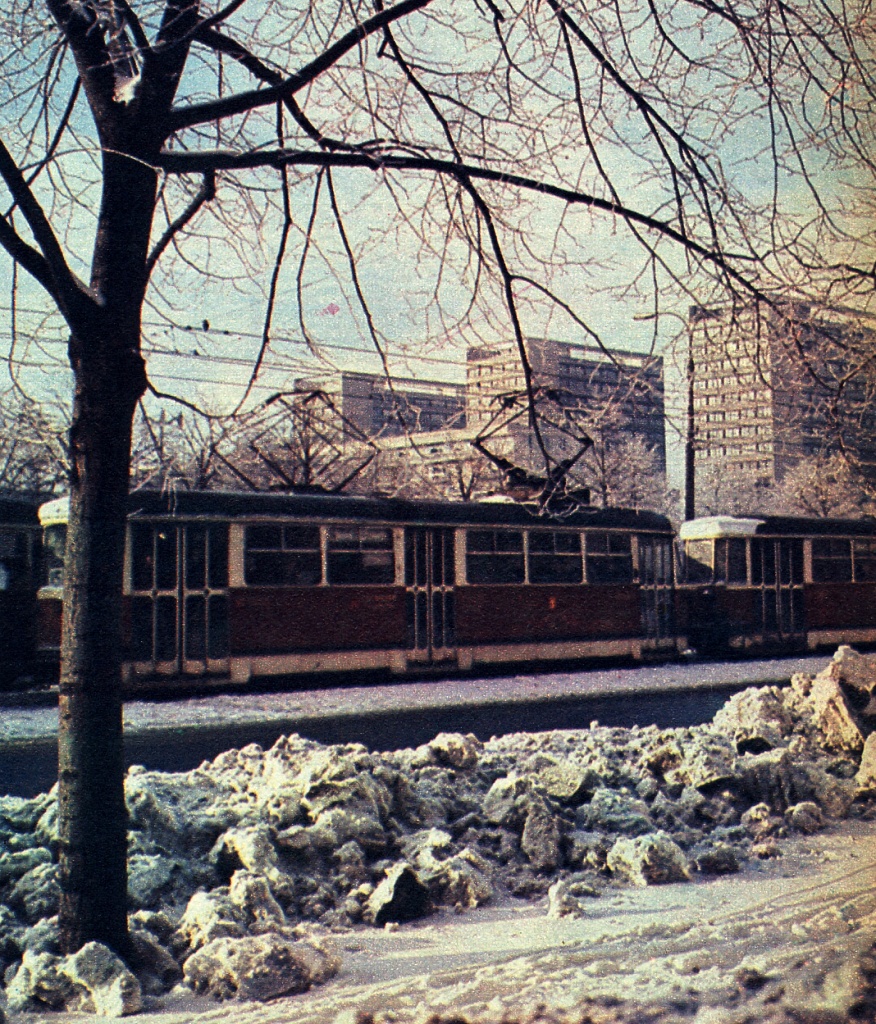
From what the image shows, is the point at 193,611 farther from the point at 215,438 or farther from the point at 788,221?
the point at 788,221

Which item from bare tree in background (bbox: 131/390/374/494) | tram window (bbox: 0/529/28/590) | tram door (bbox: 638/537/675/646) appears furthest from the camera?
tram door (bbox: 638/537/675/646)

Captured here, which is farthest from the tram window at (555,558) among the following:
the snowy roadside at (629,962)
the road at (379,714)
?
the snowy roadside at (629,962)

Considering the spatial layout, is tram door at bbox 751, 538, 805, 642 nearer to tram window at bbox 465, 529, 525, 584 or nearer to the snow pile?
tram window at bbox 465, 529, 525, 584

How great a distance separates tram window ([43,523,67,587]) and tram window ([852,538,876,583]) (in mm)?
14545

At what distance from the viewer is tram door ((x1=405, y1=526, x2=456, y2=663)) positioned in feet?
54.0

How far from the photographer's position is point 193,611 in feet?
47.8

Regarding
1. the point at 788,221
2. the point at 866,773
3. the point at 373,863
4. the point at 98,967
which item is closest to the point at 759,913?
the point at 373,863

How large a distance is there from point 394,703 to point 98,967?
1007 centimetres

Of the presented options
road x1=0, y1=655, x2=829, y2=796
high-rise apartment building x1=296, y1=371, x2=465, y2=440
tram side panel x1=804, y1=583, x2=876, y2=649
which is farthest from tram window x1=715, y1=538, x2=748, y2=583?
high-rise apartment building x1=296, y1=371, x2=465, y2=440

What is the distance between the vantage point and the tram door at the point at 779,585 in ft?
64.1

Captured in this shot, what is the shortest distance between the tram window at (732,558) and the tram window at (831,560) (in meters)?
1.32

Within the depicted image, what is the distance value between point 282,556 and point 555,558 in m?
5.18

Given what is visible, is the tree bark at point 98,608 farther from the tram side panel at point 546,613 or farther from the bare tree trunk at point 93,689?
the tram side panel at point 546,613

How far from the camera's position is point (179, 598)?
1449cm
